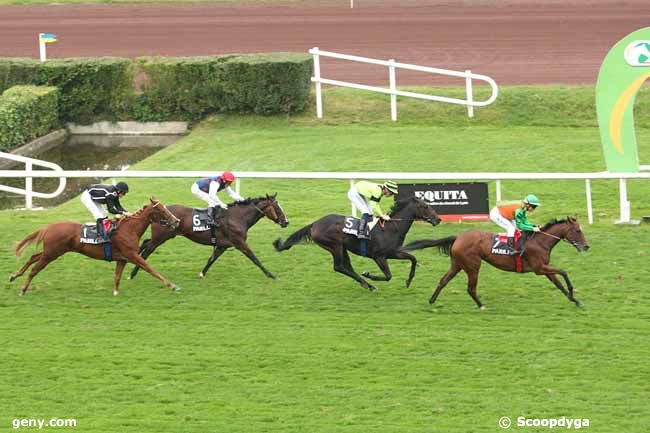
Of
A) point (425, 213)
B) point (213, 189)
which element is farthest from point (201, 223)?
point (425, 213)

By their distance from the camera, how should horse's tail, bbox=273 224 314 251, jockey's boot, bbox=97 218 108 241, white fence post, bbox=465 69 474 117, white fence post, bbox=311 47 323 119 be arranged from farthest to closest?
white fence post, bbox=311 47 323 119 < white fence post, bbox=465 69 474 117 < horse's tail, bbox=273 224 314 251 < jockey's boot, bbox=97 218 108 241

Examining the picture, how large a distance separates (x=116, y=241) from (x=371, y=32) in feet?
42.6

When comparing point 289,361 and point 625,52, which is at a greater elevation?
point 625,52

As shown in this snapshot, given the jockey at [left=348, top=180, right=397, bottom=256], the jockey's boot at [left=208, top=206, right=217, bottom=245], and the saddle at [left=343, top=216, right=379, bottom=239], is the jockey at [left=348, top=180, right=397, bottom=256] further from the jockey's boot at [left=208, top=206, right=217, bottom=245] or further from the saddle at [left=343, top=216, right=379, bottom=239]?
the jockey's boot at [left=208, top=206, right=217, bottom=245]

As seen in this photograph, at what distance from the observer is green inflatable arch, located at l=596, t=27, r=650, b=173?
51.0 ft

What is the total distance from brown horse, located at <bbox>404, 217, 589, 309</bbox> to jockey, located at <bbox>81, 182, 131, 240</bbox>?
3.55 metres

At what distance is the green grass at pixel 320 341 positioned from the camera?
10.1 meters

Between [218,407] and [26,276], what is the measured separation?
4.56 metres

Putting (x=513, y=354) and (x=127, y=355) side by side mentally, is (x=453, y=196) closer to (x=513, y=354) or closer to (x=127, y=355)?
(x=513, y=354)

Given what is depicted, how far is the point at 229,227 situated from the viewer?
13664mm

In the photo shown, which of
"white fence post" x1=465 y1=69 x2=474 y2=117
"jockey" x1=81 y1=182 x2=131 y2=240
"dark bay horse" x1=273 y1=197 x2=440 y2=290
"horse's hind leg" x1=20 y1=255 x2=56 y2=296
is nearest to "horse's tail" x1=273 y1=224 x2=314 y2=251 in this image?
"dark bay horse" x1=273 y1=197 x2=440 y2=290

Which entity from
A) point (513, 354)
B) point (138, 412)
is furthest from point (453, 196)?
point (138, 412)

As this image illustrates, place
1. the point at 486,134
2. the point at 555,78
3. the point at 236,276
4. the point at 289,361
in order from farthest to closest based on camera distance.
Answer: the point at 555,78 < the point at 486,134 < the point at 236,276 < the point at 289,361

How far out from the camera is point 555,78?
21406mm
